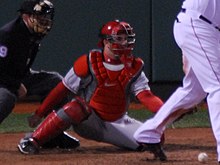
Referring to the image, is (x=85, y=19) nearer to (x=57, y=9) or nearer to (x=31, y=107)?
(x=57, y=9)

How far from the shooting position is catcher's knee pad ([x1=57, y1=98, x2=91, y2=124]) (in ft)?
21.7

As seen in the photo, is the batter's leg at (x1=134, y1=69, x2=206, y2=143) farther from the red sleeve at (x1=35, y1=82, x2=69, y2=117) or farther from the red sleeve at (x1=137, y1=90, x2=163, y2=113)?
the red sleeve at (x1=35, y1=82, x2=69, y2=117)

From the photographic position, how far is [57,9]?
37.5 ft

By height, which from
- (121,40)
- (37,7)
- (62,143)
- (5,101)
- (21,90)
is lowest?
(62,143)

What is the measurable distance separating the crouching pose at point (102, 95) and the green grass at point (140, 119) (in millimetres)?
1811

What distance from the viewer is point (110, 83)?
678cm

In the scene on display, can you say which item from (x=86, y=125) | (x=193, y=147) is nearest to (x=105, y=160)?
(x=86, y=125)

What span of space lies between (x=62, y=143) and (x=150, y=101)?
0.96m

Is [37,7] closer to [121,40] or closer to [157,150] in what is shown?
[121,40]

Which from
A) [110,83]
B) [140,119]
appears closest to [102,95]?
[110,83]

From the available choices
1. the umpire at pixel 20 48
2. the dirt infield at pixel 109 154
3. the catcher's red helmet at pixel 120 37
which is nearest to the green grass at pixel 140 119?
the dirt infield at pixel 109 154

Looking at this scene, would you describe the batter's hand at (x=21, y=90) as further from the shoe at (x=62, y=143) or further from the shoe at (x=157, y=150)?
the shoe at (x=157, y=150)

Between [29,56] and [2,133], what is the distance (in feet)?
5.31

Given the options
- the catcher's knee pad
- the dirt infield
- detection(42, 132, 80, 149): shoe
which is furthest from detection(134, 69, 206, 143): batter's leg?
detection(42, 132, 80, 149): shoe
